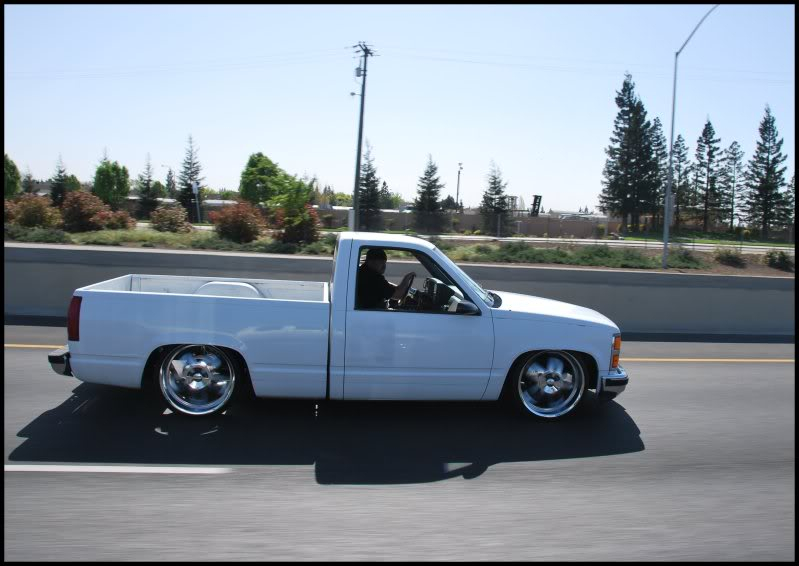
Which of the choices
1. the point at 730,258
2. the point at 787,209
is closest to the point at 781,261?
the point at 730,258

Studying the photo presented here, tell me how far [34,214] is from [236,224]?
8.26m

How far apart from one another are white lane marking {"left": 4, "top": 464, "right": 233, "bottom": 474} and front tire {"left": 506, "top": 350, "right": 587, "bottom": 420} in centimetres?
262

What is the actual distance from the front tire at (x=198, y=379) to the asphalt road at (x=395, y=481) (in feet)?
0.49

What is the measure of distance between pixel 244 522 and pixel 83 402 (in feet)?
10.0

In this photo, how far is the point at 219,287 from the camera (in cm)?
701

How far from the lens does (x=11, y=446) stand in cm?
517

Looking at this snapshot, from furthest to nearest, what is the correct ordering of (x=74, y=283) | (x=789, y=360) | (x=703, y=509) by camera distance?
(x=74, y=283)
(x=789, y=360)
(x=703, y=509)

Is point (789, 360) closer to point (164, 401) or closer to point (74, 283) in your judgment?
point (164, 401)

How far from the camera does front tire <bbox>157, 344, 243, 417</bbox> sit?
5.82m

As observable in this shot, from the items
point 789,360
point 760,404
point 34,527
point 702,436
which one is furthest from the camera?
point 789,360

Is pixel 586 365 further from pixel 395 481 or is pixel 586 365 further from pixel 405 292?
pixel 395 481

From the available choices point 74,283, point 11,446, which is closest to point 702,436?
point 11,446

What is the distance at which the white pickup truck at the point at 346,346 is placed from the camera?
5648mm

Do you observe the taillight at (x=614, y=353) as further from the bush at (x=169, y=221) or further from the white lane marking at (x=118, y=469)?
the bush at (x=169, y=221)
